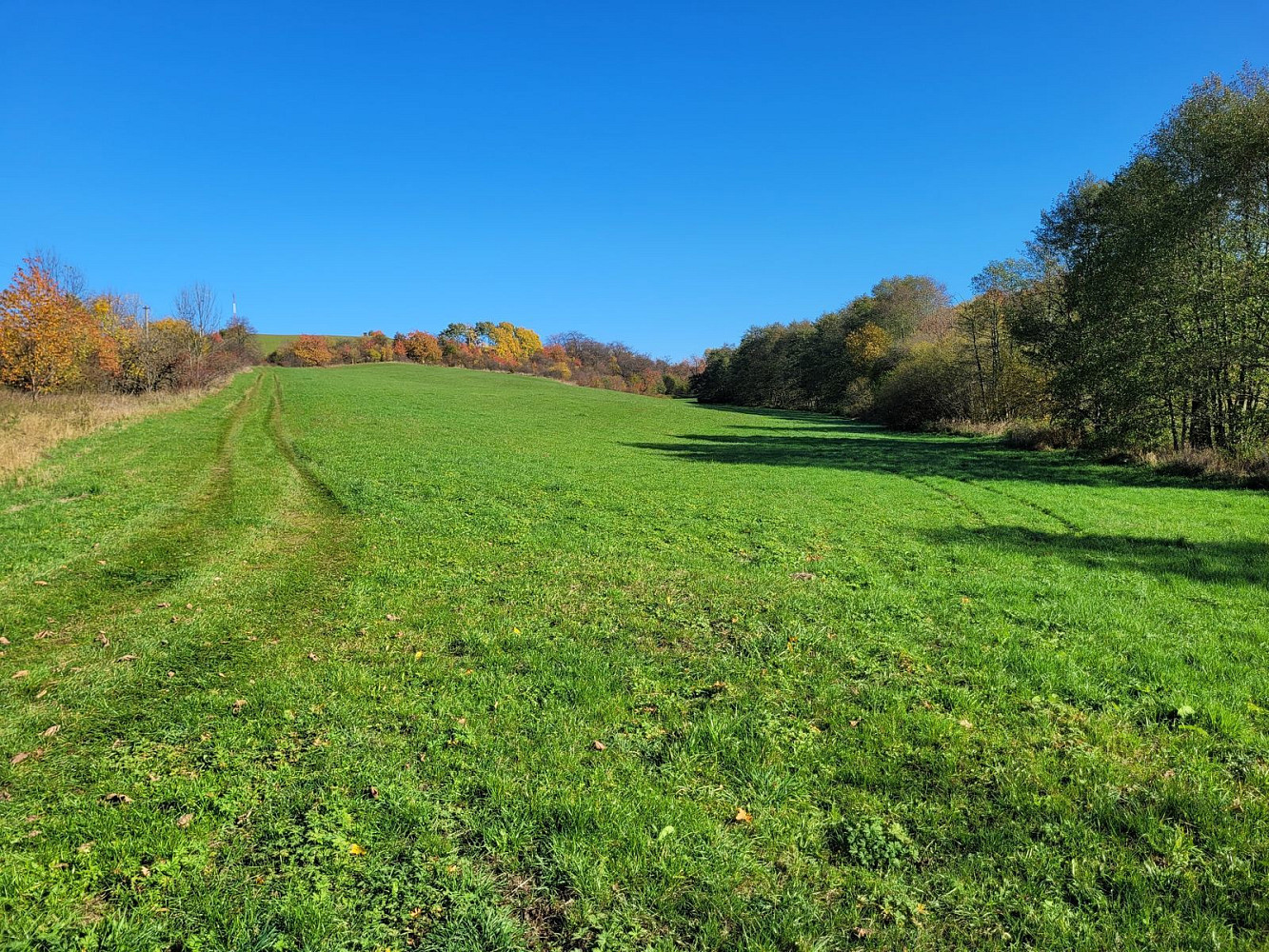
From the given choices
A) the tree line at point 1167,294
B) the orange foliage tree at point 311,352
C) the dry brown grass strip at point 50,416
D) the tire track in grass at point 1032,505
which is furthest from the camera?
the orange foliage tree at point 311,352

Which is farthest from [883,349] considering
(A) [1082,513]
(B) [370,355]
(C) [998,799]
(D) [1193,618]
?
(B) [370,355]

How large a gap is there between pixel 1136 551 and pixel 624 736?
38.7ft

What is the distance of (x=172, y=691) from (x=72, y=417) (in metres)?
29.0

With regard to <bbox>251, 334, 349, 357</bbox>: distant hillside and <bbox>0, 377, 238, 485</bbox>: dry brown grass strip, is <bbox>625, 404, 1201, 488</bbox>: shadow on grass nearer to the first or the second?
<bbox>0, 377, 238, 485</bbox>: dry brown grass strip

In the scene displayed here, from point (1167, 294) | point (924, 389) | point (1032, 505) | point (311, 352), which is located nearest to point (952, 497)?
point (1032, 505)

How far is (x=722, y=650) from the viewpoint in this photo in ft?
23.1

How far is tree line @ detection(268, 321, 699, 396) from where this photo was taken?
386 feet

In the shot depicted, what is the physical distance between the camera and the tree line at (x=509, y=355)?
118 metres

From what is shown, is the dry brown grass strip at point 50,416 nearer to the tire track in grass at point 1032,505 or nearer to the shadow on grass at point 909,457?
the shadow on grass at point 909,457

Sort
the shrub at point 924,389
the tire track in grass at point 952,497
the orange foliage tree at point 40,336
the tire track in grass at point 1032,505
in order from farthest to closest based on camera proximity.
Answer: the shrub at point 924,389 → the orange foliage tree at point 40,336 → the tire track in grass at point 952,497 → the tire track in grass at point 1032,505

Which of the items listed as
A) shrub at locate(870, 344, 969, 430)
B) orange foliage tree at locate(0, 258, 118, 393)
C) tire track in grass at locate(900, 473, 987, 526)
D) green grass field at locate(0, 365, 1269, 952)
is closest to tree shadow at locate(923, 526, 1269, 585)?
green grass field at locate(0, 365, 1269, 952)

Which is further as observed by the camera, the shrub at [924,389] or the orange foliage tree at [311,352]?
the orange foliage tree at [311,352]

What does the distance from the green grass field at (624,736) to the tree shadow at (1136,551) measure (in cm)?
12

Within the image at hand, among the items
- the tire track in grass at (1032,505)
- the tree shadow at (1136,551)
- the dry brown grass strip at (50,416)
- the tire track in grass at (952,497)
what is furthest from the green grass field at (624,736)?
the dry brown grass strip at (50,416)
